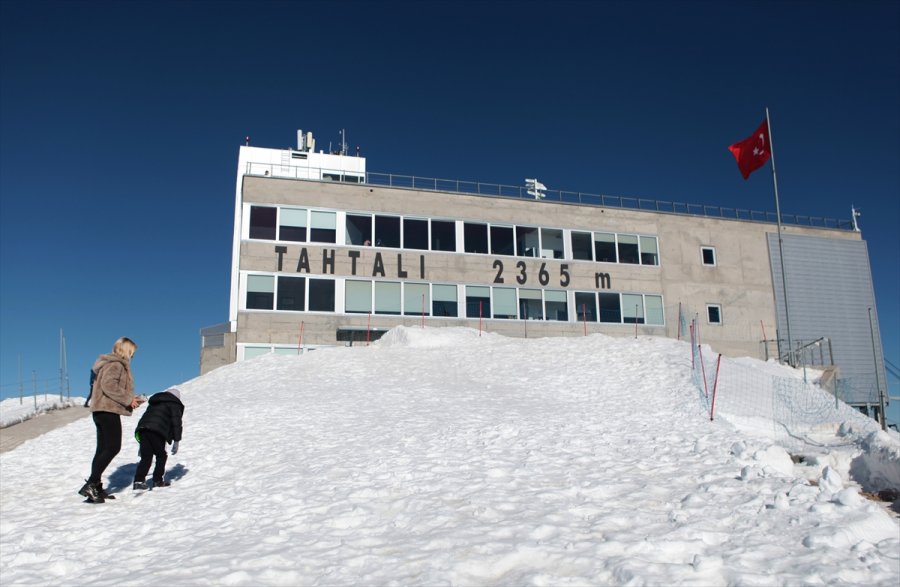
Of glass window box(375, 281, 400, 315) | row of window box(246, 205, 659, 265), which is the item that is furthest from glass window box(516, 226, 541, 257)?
glass window box(375, 281, 400, 315)

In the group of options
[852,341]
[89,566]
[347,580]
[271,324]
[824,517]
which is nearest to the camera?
[347,580]

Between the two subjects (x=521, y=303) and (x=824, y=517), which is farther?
(x=521, y=303)

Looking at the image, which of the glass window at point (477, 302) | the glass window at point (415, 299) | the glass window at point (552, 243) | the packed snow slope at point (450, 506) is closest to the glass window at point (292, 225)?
the glass window at point (415, 299)

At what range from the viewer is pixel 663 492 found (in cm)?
727

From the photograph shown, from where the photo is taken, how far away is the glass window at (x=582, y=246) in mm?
33375

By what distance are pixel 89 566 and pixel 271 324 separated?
21.5 metres

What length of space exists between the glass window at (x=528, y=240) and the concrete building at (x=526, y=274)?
7 cm

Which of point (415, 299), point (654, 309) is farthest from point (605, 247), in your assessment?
point (415, 299)

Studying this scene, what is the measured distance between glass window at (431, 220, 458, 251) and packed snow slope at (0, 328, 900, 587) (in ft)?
52.3

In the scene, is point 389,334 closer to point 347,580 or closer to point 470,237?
point 470,237

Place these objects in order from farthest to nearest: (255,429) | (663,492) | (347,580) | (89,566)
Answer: (255,429) → (663,492) → (89,566) → (347,580)

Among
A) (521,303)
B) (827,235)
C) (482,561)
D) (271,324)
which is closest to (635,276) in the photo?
(521,303)

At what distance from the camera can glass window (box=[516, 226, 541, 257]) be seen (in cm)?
3266

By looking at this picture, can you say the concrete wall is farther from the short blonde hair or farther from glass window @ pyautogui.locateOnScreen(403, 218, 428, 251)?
the short blonde hair
